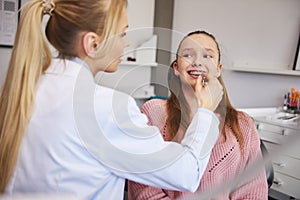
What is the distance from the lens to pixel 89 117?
56 centimetres

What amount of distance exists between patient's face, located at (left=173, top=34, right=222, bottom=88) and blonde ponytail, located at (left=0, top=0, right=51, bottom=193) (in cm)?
44

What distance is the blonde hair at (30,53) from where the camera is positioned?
57 centimetres

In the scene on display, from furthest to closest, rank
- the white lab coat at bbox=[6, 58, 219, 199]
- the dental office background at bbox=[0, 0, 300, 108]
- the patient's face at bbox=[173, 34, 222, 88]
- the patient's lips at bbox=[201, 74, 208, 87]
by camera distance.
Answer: the dental office background at bbox=[0, 0, 300, 108] < the patient's face at bbox=[173, 34, 222, 88] < the patient's lips at bbox=[201, 74, 208, 87] < the white lab coat at bbox=[6, 58, 219, 199]

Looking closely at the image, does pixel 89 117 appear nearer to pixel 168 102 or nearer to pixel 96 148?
pixel 96 148

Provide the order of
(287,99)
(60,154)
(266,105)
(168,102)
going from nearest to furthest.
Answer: (60,154), (168,102), (287,99), (266,105)

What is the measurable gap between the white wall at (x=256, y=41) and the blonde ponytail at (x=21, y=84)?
135 cm

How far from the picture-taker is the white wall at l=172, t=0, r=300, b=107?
6.13 feet

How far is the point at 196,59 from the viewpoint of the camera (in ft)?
2.97

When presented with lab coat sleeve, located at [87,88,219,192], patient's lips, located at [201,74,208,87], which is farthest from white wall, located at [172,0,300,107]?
lab coat sleeve, located at [87,88,219,192]

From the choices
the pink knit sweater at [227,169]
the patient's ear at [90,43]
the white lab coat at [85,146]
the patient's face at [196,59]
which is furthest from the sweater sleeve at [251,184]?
the patient's ear at [90,43]

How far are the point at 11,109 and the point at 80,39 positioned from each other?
0.19 meters

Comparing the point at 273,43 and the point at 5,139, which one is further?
the point at 273,43

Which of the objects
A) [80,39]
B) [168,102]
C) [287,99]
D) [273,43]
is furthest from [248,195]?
[273,43]

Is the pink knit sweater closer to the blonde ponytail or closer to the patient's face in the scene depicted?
the patient's face
